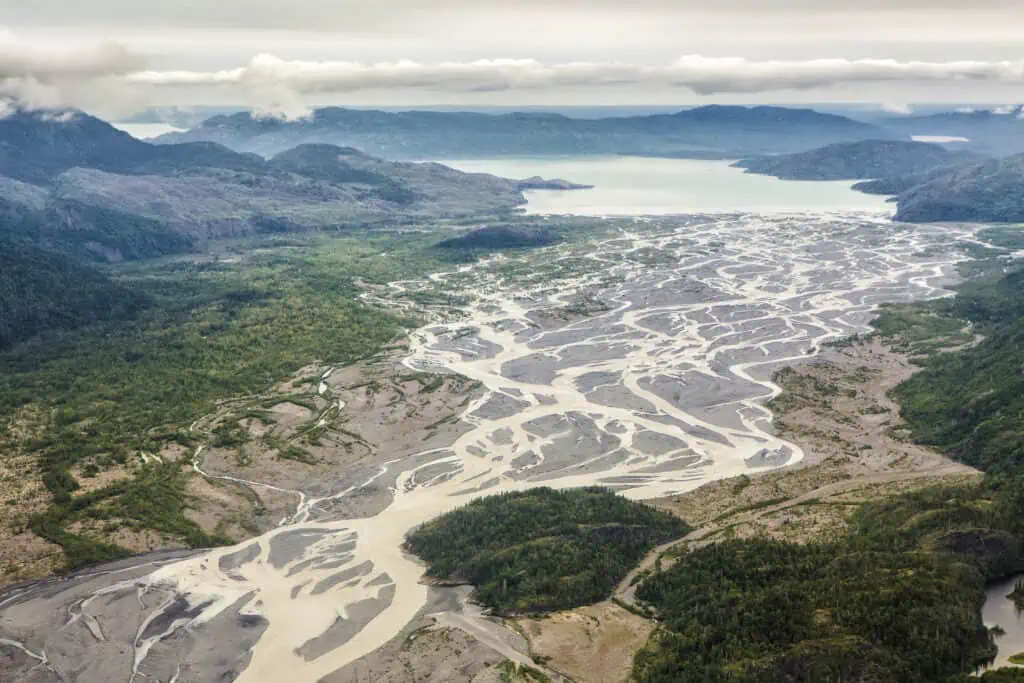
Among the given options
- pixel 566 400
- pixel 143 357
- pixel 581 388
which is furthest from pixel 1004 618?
pixel 143 357

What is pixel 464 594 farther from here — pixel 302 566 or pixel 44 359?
pixel 44 359

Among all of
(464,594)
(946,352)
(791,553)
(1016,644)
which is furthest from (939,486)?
(946,352)

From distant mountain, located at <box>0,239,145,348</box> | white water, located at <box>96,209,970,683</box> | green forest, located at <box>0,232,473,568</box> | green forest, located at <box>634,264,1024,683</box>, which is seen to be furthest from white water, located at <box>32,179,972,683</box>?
distant mountain, located at <box>0,239,145,348</box>

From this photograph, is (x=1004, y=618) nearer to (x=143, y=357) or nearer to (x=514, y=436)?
(x=514, y=436)

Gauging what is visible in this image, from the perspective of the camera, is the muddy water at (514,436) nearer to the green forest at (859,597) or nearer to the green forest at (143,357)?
the green forest at (143,357)

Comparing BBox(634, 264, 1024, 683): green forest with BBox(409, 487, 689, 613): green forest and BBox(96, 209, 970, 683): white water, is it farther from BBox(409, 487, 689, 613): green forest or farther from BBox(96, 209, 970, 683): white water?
BBox(96, 209, 970, 683): white water
